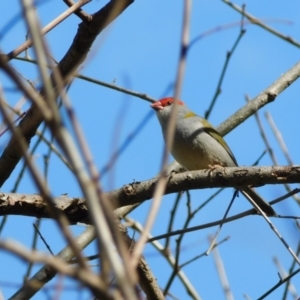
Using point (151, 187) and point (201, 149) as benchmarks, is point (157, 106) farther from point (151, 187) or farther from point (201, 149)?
point (151, 187)

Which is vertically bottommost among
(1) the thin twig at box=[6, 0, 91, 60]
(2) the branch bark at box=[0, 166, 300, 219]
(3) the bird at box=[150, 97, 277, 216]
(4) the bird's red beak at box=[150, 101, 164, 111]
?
(2) the branch bark at box=[0, 166, 300, 219]

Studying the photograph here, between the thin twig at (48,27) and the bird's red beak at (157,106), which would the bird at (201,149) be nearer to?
the bird's red beak at (157,106)

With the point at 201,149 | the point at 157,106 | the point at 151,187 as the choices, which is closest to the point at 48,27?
the point at 151,187

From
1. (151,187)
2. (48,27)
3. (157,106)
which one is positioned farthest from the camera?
(157,106)

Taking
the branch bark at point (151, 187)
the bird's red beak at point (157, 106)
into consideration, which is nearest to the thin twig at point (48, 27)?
the branch bark at point (151, 187)

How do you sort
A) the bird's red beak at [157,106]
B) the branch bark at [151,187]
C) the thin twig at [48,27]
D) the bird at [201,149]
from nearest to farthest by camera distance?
the thin twig at [48,27]
the branch bark at [151,187]
the bird at [201,149]
the bird's red beak at [157,106]

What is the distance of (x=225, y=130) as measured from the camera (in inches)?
218

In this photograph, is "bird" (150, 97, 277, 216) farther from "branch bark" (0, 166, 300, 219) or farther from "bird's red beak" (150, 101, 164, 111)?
"branch bark" (0, 166, 300, 219)

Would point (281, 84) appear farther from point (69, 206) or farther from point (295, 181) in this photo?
point (69, 206)

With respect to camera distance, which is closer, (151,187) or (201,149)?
(151,187)

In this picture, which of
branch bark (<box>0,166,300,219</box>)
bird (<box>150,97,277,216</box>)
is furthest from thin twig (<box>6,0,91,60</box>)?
bird (<box>150,97,277,216</box>)

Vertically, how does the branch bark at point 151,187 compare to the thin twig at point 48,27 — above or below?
below

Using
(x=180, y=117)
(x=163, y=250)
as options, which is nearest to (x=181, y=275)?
(x=163, y=250)

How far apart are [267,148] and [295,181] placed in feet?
7.99
